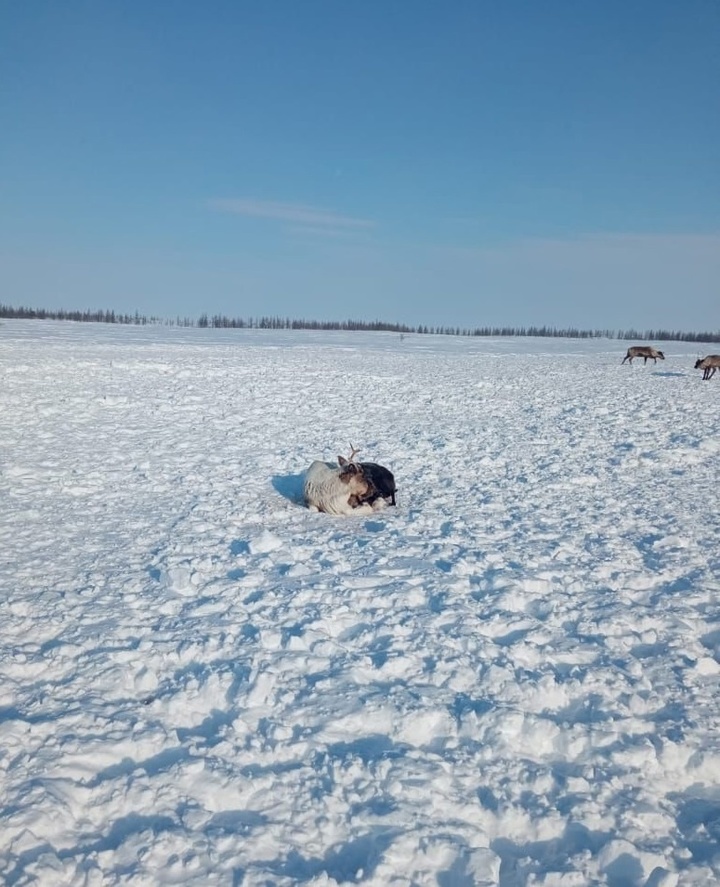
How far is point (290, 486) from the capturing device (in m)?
9.77

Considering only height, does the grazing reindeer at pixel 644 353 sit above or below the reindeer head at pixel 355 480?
above

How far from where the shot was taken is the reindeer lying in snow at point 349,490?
27.8ft

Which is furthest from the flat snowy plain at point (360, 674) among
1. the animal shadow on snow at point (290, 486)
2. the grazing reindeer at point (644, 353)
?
the grazing reindeer at point (644, 353)

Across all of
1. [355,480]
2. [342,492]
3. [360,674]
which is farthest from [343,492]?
[360,674]

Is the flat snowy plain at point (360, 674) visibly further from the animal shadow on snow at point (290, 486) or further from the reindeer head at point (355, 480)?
the reindeer head at point (355, 480)

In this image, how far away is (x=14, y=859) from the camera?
317cm

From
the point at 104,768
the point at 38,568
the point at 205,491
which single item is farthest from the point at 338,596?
the point at 205,491

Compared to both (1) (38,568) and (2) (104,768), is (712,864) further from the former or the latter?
(1) (38,568)

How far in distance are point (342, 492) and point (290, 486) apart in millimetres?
1572

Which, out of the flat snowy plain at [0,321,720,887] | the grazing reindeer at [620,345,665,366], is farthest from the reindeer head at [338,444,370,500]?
the grazing reindeer at [620,345,665,366]

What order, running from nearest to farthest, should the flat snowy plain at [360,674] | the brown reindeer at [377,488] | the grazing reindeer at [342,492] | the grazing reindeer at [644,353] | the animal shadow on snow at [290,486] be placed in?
the flat snowy plain at [360,674] → the grazing reindeer at [342,492] → the brown reindeer at [377,488] → the animal shadow on snow at [290,486] → the grazing reindeer at [644,353]

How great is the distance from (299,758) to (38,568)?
4.00 meters

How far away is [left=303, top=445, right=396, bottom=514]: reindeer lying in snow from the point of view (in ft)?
27.8

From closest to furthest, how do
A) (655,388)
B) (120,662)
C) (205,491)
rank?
(120,662)
(205,491)
(655,388)
